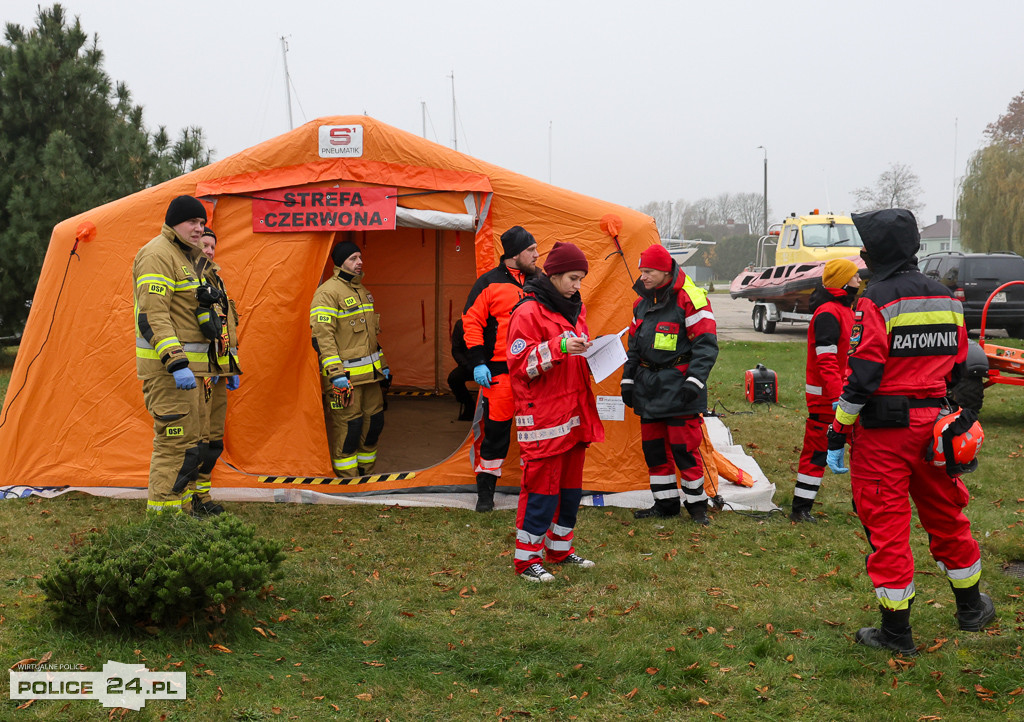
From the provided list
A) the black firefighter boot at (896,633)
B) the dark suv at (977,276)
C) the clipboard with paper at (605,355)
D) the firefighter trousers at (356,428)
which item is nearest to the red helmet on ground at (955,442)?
the black firefighter boot at (896,633)

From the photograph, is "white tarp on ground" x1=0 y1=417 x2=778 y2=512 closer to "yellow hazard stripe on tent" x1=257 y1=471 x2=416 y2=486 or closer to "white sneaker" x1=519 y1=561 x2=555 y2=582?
"yellow hazard stripe on tent" x1=257 y1=471 x2=416 y2=486

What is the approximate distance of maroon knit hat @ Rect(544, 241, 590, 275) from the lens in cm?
426

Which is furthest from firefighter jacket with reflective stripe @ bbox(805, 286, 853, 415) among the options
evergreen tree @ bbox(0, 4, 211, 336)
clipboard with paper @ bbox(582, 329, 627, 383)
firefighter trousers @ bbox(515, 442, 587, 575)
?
evergreen tree @ bbox(0, 4, 211, 336)

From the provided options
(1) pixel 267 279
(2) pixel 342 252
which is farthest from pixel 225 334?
(2) pixel 342 252

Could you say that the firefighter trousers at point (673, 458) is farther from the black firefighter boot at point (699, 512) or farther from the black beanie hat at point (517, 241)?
the black beanie hat at point (517, 241)

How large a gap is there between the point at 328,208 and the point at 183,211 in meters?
1.36

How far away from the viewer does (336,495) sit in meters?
6.11

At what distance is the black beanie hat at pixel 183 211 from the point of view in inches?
193

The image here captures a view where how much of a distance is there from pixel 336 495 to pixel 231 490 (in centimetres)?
82

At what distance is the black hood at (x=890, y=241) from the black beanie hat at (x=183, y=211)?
3.87 metres

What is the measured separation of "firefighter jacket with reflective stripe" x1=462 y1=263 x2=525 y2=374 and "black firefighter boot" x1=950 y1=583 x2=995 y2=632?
10.3 feet

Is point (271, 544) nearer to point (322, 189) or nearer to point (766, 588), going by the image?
point (766, 588)

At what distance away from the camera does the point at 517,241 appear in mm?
5477

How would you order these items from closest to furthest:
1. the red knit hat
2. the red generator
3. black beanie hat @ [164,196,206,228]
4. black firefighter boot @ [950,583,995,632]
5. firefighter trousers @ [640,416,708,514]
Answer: black firefighter boot @ [950,583,995,632]
black beanie hat @ [164,196,206,228]
the red knit hat
firefighter trousers @ [640,416,708,514]
the red generator
